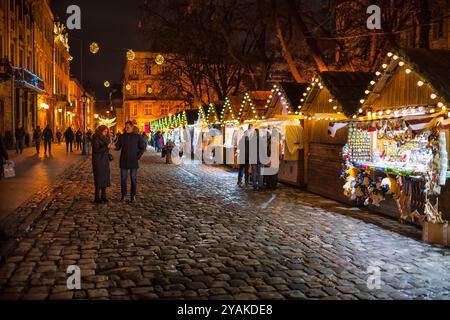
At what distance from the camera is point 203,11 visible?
30.1 metres

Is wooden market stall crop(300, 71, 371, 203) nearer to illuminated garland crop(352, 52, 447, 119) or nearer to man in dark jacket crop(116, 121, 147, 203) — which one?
illuminated garland crop(352, 52, 447, 119)

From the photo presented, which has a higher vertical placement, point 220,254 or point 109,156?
point 109,156

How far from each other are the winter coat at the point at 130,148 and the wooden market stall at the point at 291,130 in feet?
18.1

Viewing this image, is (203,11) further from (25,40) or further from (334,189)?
(334,189)

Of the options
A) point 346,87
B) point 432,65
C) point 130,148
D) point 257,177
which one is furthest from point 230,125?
point 432,65

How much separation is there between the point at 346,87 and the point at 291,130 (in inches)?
118

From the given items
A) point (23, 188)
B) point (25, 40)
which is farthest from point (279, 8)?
point (25, 40)

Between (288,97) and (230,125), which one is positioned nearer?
(288,97)

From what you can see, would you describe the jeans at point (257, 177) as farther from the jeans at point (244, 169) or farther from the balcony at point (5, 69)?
the balcony at point (5, 69)

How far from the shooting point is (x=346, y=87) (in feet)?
43.8

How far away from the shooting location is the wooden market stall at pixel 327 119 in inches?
505

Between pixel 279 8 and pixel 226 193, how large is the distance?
11414mm

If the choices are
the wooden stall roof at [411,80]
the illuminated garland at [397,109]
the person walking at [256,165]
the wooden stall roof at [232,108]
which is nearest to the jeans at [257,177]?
the person walking at [256,165]

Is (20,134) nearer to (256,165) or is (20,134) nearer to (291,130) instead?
(256,165)
